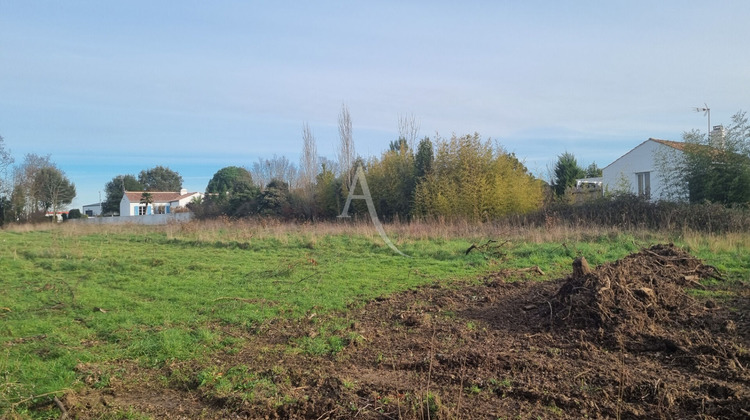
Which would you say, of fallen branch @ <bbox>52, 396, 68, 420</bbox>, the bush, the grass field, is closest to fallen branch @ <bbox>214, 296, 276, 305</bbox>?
the grass field

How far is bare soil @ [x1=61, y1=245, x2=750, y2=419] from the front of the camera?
11.3 ft

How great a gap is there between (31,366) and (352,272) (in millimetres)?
6036

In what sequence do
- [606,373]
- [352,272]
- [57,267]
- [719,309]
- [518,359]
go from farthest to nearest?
[57,267]
[352,272]
[719,309]
[518,359]
[606,373]

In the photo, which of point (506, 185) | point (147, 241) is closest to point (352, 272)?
point (147, 241)

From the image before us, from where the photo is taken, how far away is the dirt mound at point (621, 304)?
198 inches

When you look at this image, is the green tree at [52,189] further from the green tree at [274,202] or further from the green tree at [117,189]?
the green tree at [274,202]

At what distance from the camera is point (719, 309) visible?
5.79 metres

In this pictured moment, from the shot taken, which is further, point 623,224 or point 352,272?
point 623,224

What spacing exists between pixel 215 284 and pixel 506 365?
611 centimetres

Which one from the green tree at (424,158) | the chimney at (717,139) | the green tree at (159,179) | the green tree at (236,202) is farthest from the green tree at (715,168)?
the green tree at (159,179)

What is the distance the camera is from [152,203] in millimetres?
56375

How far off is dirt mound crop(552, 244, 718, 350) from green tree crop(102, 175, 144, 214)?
65.2 meters

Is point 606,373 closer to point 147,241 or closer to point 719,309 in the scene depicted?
point 719,309

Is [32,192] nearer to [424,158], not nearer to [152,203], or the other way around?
[152,203]
